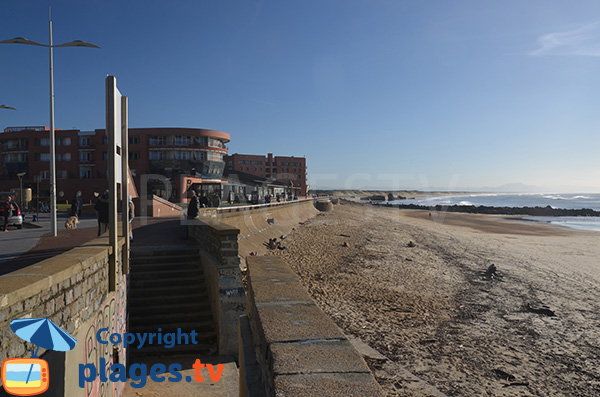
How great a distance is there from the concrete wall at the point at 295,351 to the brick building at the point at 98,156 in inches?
1583

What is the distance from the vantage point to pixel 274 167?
9044cm

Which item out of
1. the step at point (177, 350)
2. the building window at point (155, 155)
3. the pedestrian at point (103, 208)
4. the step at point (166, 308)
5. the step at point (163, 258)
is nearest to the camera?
the step at point (177, 350)

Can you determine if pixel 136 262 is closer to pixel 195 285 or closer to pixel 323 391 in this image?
pixel 195 285

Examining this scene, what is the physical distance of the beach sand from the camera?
6719mm

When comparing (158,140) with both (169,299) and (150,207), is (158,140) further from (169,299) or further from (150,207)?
(169,299)

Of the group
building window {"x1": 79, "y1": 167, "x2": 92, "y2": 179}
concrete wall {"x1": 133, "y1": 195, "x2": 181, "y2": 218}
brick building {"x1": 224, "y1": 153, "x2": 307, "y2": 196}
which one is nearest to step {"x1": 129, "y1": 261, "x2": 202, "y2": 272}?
concrete wall {"x1": 133, "y1": 195, "x2": 181, "y2": 218}

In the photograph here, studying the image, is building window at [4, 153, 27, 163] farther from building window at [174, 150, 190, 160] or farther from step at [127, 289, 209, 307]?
step at [127, 289, 209, 307]

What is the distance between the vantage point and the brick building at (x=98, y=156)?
43.1m

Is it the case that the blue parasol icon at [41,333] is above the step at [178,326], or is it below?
above

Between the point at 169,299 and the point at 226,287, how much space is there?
173cm

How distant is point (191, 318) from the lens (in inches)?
326

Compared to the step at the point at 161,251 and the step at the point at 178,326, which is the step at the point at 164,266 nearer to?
the step at the point at 161,251

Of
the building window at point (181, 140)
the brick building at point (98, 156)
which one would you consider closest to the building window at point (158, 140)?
the brick building at point (98, 156)

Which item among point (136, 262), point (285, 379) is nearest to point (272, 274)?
point (285, 379)
